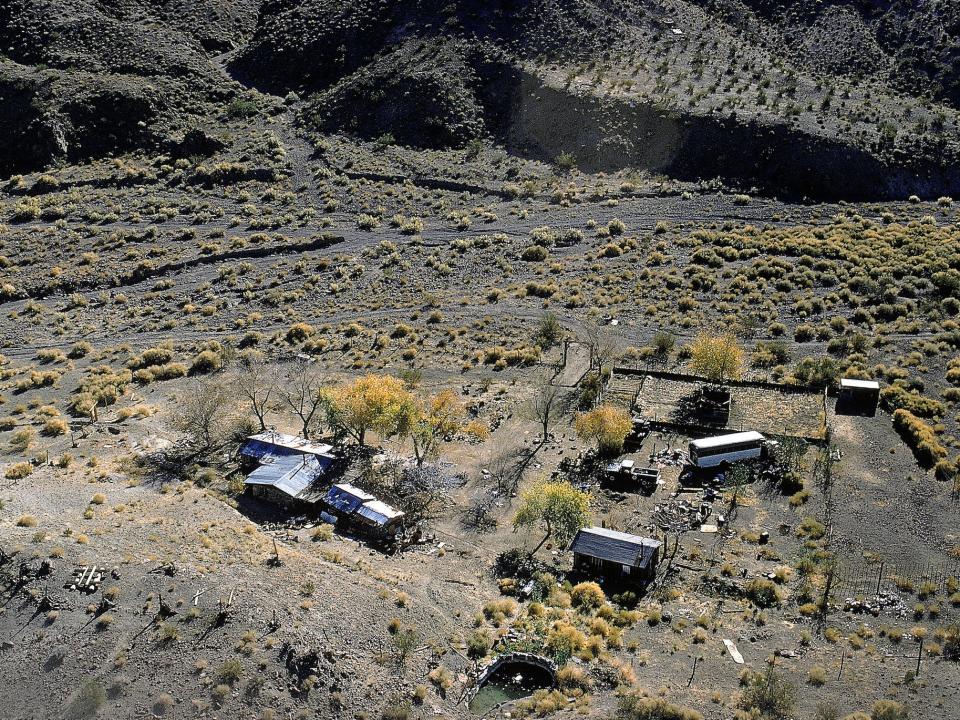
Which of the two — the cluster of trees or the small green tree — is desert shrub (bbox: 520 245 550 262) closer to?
the small green tree

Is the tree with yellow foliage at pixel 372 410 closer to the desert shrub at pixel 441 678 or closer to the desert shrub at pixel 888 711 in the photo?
the desert shrub at pixel 441 678

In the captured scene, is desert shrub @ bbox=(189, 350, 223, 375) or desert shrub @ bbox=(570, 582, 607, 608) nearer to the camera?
desert shrub @ bbox=(570, 582, 607, 608)

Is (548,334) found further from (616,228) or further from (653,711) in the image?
(653,711)

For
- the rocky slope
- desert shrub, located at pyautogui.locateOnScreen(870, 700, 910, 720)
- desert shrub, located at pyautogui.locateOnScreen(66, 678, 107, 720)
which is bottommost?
desert shrub, located at pyautogui.locateOnScreen(870, 700, 910, 720)

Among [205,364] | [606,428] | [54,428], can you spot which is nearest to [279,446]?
[54,428]

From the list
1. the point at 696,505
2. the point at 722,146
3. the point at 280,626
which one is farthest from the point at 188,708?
the point at 722,146

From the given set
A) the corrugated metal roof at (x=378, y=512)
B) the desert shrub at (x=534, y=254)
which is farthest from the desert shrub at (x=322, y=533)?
the desert shrub at (x=534, y=254)

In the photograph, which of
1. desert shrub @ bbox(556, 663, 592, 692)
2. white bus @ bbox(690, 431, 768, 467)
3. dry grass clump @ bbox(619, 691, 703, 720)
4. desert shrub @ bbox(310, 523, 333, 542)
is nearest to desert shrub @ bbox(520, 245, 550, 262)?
white bus @ bbox(690, 431, 768, 467)
